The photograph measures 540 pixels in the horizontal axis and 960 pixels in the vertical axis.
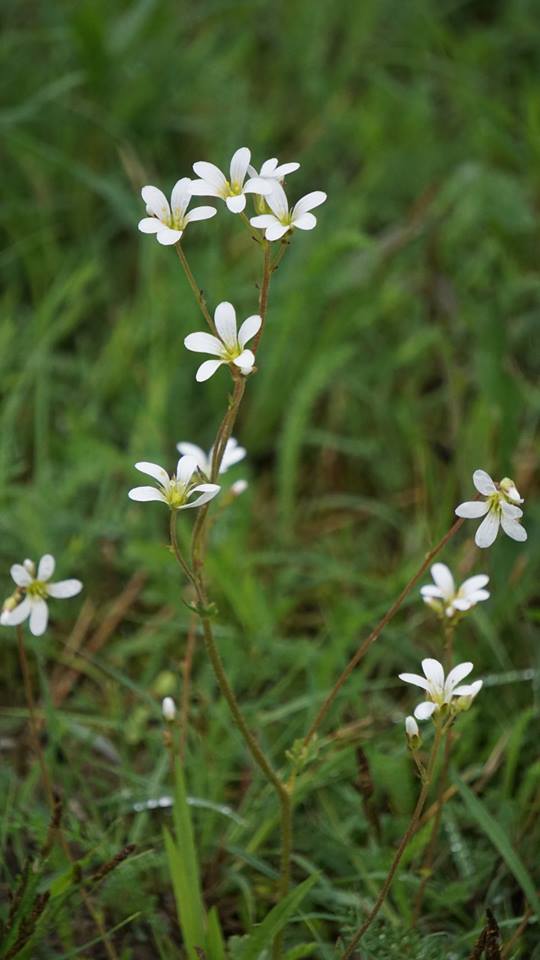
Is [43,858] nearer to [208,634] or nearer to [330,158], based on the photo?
[208,634]

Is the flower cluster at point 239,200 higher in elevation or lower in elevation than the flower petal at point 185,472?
higher

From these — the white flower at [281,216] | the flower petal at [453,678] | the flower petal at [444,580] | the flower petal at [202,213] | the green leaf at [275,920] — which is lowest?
the green leaf at [275,920]

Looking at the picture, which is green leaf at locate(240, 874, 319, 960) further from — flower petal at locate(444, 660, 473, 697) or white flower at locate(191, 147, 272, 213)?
white flower at locate(191, 147, 272, 213)

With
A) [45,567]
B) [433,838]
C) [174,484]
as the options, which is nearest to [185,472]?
[174,484]

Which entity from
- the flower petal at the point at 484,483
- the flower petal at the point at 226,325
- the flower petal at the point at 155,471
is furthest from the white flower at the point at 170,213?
the flower petal at the point at 484,483

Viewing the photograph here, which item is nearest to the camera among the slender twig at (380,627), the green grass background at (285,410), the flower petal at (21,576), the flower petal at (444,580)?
the slender twig at (380,627)

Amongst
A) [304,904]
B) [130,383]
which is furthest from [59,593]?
[130,383]

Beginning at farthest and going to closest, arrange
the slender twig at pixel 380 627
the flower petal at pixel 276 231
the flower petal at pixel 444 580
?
the flower petal at pixel 444 580 < the slender twig at pixel 380 627 < the flower petal at pixel 276 231

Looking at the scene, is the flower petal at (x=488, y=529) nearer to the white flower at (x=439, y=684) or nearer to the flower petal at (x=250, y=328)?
the white flower at (x=439, y=684)

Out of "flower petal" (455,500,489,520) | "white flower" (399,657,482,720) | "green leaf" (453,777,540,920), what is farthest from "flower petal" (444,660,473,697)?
"green leaf" (453,777,540,920)
